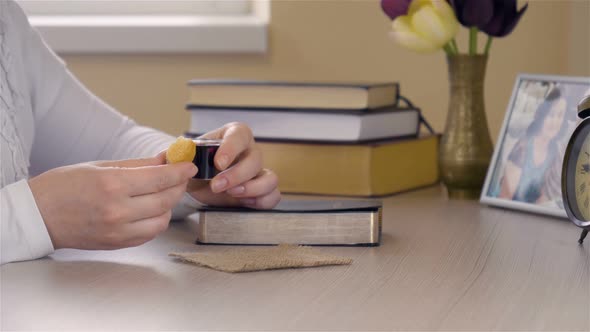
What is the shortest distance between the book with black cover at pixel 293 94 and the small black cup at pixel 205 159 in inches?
15.0

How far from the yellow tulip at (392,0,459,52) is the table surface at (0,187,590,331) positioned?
1.16 feet

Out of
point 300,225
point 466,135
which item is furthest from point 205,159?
point 466,135

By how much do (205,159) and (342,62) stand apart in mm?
889

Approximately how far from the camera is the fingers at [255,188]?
101cm

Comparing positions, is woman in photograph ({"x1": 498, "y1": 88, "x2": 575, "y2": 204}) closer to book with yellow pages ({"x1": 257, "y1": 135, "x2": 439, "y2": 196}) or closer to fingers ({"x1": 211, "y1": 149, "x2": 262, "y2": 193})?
book with yellow pages ({"x1": 257, "y1": 135, "x2": 439, "y2": 196})

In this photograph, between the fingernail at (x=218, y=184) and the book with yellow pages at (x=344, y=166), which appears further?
the book with yellow pages at (x=344, y=166)

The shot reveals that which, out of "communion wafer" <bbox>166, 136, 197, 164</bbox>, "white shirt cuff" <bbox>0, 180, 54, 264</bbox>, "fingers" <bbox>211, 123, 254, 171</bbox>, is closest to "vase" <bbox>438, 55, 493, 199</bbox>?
"fingers" <bbox>211, 123, 254, 171</bbox>

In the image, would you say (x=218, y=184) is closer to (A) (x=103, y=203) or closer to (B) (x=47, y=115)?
(A) (x=103, y=203)

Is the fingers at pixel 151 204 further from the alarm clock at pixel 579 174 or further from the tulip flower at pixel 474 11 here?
the tulip flower at pixel 474 11

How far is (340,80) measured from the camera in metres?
1.82

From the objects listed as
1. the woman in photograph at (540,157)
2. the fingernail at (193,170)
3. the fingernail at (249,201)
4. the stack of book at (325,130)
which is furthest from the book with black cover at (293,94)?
the fingernail at (193,170)

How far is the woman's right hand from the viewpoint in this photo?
86 centimetres

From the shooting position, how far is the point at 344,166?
1331 millimetres

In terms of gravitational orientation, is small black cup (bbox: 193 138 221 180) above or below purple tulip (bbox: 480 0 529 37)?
below
